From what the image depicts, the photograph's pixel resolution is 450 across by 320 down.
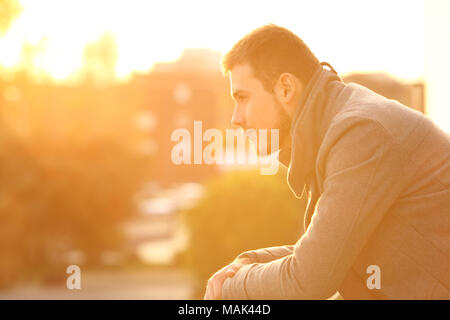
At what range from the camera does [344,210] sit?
4.21 ft

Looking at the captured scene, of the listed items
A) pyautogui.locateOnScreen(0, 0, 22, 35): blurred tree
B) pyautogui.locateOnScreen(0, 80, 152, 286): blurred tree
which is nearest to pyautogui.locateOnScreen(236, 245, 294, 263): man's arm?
pyautogui.locateOnScreen(0, 0, 22, 35): blurred tree

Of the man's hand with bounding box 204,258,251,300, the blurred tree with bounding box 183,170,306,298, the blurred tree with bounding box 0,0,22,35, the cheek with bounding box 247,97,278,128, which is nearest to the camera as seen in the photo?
the man's hand with bounding box 204,258,251,300

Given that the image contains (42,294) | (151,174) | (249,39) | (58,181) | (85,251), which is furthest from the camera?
(151,174)

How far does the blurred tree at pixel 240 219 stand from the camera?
898 cm

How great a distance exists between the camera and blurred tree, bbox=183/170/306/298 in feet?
29.5

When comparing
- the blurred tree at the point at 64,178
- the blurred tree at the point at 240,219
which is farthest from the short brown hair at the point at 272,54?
the blurred tree at the point at 64,178

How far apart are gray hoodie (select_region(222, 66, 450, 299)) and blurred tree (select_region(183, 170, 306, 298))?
24.4 ft

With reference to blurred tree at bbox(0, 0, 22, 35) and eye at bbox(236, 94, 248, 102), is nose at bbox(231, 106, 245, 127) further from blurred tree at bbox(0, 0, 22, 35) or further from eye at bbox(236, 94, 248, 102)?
blurred tree at bbox(0, 0, 22, 35)

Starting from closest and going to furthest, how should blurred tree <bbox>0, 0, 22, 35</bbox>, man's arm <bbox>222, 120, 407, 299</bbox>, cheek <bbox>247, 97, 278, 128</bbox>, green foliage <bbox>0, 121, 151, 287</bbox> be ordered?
A: man's arm <bbox>222, 120, 407, 299</bbox>
cheek <bbox>247, 97, 278, 128</bbox>
blurred tree <bbox>0, 0, 22, 35</bbox>
green foliage <bbox>0, 121, 151, 287</bbox>

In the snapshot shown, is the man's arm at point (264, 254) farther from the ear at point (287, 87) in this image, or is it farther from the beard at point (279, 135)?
the ear at point (287, 87)

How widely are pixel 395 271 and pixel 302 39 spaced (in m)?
0.59
